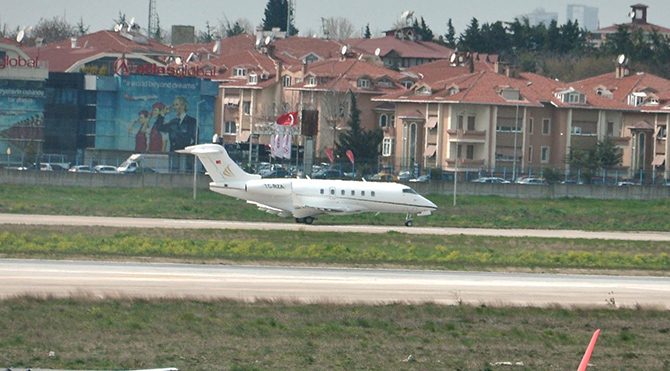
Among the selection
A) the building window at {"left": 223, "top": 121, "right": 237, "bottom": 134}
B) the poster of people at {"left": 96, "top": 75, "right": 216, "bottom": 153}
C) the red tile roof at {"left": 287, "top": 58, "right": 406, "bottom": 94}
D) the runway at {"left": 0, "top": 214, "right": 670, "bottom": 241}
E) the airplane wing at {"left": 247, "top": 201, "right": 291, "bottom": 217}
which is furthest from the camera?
the building window at {"left": 223, "top": 121, "right": 237, "bottom": 134}

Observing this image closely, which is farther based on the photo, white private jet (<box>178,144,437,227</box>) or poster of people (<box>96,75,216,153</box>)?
poster of people (<box>96,75,216,153</box>)

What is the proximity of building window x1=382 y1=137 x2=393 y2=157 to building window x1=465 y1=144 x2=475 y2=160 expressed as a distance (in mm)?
8516

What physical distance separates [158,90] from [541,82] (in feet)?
103

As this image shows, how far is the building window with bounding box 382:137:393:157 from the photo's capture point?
120 m

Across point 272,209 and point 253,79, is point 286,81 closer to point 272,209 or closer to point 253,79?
point 253,79

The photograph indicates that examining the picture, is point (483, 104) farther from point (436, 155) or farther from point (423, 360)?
point (423, 360)

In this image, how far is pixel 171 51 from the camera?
14438 centimetres

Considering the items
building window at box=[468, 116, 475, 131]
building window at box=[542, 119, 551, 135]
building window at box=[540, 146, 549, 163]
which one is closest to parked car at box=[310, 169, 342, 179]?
building window at box=[468, 116, 475, 131]

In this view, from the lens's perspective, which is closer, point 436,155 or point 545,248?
point 545,248

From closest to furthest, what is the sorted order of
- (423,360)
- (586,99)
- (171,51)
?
(423,360) → (586,99) → (171,51)

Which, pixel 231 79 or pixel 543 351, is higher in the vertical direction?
pixel 231 79

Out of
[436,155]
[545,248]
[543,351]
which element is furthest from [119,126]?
[543,351]

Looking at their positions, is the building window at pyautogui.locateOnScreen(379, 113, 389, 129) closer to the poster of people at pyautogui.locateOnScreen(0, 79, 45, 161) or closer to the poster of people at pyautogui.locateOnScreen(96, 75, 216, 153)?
the poster of people at pyautogui.locateOnScreen(96, 75, 216, 153)

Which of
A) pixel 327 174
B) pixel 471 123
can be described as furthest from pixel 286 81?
pixel 327 174
